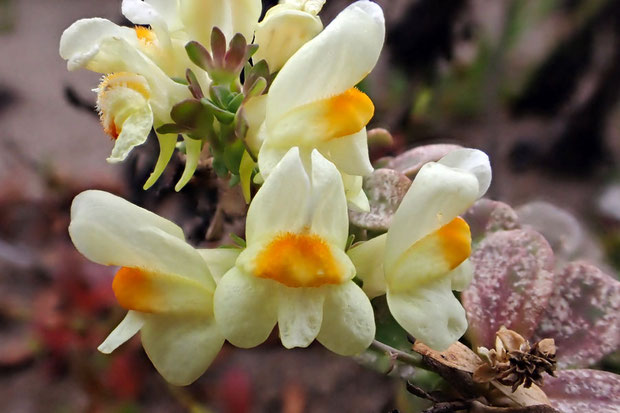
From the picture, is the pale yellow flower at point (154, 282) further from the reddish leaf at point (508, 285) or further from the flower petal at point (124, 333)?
the reddish leaf at point (508, 285)

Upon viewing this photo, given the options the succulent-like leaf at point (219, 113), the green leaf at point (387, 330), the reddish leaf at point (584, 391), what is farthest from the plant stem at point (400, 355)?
the succulent-like leaf at point (219, 113)

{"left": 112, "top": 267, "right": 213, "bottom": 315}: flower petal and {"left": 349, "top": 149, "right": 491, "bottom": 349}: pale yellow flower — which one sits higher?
{"left": 349, "top": 149, "right": 491, "bottom": 349}: pale yellow flower

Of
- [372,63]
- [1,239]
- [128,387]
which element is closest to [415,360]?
[372,63]

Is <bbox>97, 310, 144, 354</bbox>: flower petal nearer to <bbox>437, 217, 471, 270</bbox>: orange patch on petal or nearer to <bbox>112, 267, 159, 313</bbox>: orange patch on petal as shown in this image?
<bbox>112, 267, 159, 313</bbox>: orange patch on petal

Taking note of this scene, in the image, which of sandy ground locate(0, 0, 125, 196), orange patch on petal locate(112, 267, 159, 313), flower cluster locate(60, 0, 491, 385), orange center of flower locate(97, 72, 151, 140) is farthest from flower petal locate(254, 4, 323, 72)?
sandy ground locate(0, 0, 125, 196)

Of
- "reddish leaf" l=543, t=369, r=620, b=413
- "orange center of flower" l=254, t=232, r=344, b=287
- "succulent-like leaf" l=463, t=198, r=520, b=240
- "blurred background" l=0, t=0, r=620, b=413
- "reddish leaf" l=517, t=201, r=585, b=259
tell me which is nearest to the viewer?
"orange center of flower" l=254, t=232, r=344, b=287
